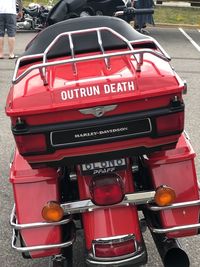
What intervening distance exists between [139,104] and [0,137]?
363 cm

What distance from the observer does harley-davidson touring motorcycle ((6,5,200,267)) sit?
2156 millimetres

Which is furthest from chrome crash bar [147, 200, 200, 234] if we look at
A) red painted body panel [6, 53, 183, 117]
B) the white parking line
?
the white parking line

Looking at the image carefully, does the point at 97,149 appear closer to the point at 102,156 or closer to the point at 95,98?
the point at 102,156

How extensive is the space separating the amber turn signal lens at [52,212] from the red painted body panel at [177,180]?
0.53m

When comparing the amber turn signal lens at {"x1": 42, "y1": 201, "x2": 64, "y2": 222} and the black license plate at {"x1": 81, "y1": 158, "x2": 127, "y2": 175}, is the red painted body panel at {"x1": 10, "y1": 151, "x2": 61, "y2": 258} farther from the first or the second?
the black license plate at {"x1": 81, "y1": 158, "x2": 127, "y2": 175}

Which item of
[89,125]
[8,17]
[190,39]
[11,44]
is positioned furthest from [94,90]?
[190,39]

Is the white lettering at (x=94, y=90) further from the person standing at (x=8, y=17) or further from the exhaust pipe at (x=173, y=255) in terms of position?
the person standing at (x=8, y=17)

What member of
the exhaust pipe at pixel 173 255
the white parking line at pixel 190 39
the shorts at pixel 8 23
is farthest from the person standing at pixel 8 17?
the exhaust pipe at pixel 173 255

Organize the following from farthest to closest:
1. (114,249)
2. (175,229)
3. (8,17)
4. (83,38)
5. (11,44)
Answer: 1. (11,44)
2. (8,17)
3. (83,38)
4. (175,229)
5. (114,249)

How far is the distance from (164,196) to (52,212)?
57 centimetres

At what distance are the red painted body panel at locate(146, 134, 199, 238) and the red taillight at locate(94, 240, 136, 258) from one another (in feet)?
0.83

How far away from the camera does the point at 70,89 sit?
2150 mm

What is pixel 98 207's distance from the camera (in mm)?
2385

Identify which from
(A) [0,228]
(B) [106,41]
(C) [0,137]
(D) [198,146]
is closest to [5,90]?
(C) [0,137]
